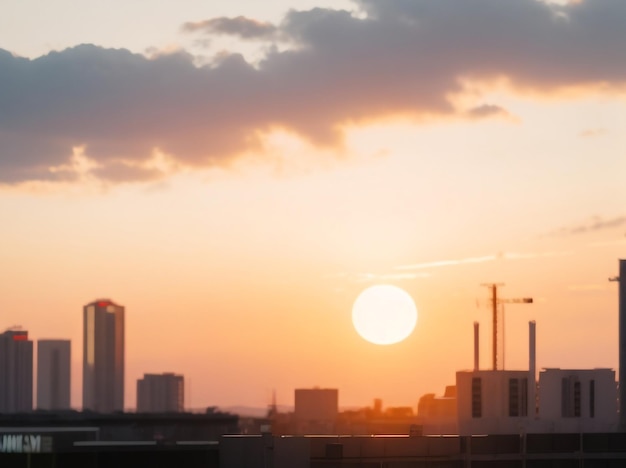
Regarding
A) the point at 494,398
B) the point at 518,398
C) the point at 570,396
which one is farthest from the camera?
the point at 570,396

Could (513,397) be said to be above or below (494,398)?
above

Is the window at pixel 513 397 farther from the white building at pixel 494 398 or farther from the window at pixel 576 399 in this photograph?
the window at pixel 576 399

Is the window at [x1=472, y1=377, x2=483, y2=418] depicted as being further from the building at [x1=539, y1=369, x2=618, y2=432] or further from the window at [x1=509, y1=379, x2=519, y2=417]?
the building at [x1=539, y1=369, x2=618, y2=432]

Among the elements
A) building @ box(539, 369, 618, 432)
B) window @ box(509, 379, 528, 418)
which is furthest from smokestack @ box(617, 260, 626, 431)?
window @ box(509, 379, 528, 418)

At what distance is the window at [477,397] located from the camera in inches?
7382

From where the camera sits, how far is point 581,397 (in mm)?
192750

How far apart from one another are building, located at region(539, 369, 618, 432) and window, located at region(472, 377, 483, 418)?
943 centimetres

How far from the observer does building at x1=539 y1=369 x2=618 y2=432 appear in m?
191

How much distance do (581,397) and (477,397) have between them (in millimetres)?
16079

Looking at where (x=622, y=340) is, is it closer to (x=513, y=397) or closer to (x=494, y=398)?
(x=513, y=397)

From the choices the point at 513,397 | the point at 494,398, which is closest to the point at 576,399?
the point at 513,397

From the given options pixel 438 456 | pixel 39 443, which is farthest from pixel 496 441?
pixel 39 443

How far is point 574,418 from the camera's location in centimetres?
19088

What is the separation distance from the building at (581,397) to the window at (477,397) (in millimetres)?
9431
